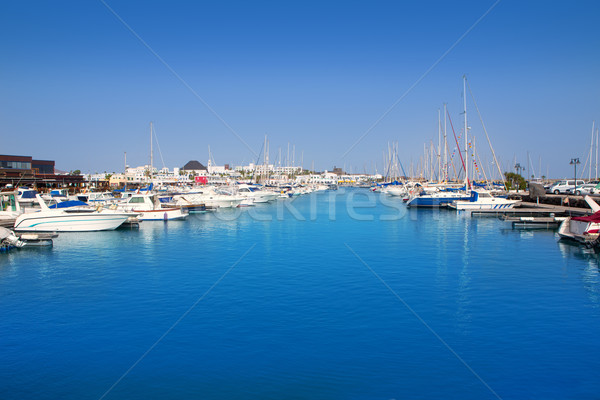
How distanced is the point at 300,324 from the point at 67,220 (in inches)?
1254

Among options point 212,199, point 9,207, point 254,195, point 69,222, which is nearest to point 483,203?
point 212,199

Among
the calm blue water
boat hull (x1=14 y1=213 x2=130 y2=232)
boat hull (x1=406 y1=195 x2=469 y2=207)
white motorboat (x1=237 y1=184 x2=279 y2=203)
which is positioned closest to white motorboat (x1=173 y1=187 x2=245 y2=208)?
white motorboat (x1=237 y1=184 x2=279 y2=203)

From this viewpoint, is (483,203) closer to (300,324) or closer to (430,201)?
(430,201)

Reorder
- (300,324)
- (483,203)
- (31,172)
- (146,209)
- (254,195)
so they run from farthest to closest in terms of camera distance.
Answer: (31,172) → (254,195) → (483,203) → (146,209) → (300,324)

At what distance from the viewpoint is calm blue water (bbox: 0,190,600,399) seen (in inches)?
475

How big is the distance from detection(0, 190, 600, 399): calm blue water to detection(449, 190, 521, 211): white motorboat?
1082 inches

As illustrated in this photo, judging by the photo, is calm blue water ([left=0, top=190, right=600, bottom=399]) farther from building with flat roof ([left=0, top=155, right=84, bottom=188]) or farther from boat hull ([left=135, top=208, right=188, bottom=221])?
building with flat roof ([left=0, top=155, right=84, bottom=188])

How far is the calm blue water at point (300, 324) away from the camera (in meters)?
12.1

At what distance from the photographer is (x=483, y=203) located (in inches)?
2382

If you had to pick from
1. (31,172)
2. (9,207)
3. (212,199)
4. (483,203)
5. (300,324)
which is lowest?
(300,324)

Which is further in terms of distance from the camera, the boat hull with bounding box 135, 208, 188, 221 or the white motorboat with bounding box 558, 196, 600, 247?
the boat hull with bounding box 135, 208, 188, 221

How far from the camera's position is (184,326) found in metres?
16.5

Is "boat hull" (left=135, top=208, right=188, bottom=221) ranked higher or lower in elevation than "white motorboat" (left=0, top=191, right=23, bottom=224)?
lower

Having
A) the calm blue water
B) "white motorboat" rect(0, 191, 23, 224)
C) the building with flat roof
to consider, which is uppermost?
the building with flat roof
